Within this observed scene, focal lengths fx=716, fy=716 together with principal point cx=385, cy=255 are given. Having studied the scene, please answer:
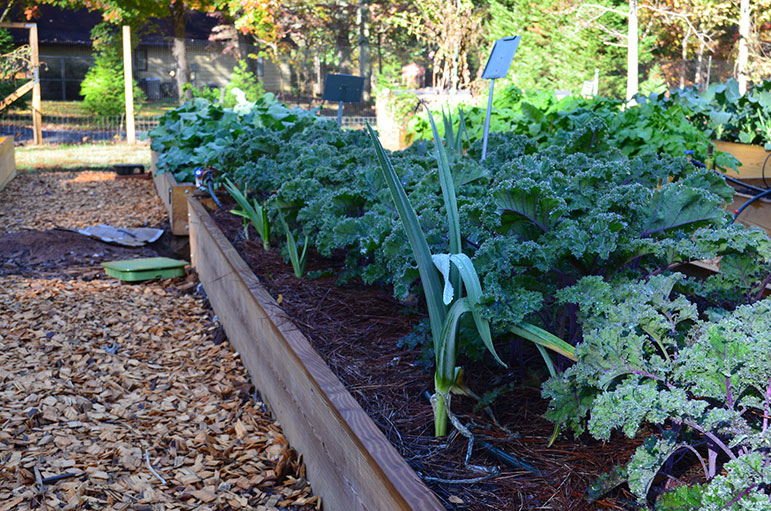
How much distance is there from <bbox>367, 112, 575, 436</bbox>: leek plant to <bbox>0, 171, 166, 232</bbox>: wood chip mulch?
5271 mm

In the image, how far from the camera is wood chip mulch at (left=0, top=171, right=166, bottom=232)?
22.5 ft

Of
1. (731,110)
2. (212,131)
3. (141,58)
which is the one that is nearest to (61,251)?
(212,131)

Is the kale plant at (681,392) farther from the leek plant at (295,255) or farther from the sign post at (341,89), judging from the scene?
the sign post at (341,89)

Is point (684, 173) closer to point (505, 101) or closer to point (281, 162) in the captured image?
point (281, 162)

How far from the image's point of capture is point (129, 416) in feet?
9.48

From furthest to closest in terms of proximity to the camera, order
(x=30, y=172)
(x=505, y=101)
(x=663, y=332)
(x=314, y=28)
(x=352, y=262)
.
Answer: (x=314, y=28) < (x=30, y=172) < (x=505, y=101) < (x=352, y=262) < (x=663, y=332)

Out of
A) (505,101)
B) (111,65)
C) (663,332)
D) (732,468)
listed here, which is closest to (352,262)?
(663,332)

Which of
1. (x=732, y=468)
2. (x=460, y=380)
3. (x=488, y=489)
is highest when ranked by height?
(x=732, y=468)

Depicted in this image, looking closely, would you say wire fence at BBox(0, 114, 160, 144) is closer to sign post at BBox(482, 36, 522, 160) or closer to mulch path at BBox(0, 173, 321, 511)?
mulch path at BBox(0, 173, 321, 511)

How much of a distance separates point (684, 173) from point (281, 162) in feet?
7.65

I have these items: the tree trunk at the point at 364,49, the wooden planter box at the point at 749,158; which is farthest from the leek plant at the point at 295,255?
the tree trunk at the point at 364,49

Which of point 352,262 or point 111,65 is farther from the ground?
point 111,65

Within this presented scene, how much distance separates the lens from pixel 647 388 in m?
1.41

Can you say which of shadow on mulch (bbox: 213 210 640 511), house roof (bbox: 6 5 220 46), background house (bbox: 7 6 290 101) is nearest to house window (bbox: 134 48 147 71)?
background house (bbox: 7 6 290 101)
